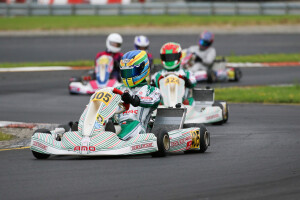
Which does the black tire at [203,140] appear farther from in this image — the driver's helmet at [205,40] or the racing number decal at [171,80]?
the driver's helmet at [205,40]

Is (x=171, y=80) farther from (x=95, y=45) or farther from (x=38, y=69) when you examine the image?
(x=95, y=45)

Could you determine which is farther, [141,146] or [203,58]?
[203,58]

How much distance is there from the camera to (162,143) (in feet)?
30.2

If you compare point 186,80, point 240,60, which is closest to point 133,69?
point 186,80

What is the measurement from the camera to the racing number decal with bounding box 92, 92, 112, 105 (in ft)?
30.4

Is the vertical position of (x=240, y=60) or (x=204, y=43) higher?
(x=204, y=43)

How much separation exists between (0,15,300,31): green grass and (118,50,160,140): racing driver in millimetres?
27447

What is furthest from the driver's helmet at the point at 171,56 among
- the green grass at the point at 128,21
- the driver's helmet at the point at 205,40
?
the green grass at the point at 128,21

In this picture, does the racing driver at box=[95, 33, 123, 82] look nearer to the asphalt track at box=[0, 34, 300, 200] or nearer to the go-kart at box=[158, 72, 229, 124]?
the go-kart at box=[158, 72, 229, 124]

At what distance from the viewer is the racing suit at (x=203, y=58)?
882 inches

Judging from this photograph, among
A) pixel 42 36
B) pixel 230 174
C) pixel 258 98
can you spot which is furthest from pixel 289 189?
pixel 42 36

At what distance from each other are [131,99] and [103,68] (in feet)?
34.1

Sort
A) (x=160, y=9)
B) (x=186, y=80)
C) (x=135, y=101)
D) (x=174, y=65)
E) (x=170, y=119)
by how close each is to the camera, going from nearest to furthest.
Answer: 1. (x=135, y=101)
2. (x=170, y=119)
3. (x=186, y=80)
4. (x=174, y=65)
5. (x=160, y=9)

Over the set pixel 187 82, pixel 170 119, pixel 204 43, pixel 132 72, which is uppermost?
pixel 132 72
